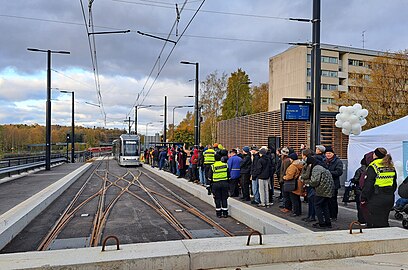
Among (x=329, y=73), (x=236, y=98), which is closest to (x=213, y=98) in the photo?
(x=236, y=98)

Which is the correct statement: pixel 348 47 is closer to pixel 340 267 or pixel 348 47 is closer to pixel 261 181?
pixel 261 181

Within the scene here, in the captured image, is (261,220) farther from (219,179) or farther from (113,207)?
(113,207)

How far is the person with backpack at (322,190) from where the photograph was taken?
27.9 ft

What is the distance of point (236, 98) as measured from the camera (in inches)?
2457

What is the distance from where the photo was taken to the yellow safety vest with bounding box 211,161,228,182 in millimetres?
10812

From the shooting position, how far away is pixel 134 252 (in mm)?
5391

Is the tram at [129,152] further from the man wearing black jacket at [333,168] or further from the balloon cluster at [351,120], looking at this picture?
the man wearing black jacket at [333,168]

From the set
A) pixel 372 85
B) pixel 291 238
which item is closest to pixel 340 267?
pixel 291 238

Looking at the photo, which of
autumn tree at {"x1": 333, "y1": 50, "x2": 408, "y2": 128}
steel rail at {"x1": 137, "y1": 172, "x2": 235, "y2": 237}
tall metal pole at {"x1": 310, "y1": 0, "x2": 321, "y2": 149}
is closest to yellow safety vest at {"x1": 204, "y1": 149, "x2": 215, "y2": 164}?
steel rail at {"x1": 137, "y1": 172, "x2": 235, "y2": 237}

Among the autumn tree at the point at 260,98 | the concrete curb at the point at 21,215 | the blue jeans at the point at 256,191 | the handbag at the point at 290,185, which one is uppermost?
the autumn tree at the point at 260,98

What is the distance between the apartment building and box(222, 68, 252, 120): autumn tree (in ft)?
19.1

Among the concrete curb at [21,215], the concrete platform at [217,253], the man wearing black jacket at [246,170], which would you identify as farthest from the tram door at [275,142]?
the concrete platform at [217,253]

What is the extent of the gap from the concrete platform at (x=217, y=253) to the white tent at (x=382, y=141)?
6904mm

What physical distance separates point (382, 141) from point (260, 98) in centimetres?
6363
